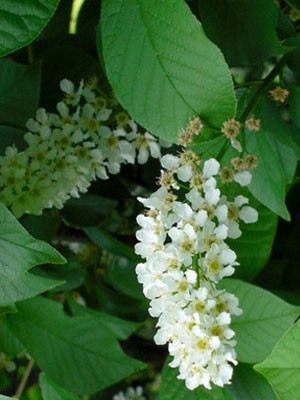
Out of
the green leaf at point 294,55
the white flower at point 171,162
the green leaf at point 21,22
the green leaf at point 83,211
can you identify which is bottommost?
the green leaf at point 83,211

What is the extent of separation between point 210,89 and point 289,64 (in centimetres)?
17

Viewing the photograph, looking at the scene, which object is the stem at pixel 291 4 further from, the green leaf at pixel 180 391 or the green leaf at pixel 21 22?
the green leaf at pixel 180 391

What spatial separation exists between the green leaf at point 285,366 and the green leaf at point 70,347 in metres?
0.36

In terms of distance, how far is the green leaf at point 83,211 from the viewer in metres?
1.09

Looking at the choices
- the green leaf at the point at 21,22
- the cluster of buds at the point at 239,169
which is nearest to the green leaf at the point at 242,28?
the cluster of buds at the point at 239,169

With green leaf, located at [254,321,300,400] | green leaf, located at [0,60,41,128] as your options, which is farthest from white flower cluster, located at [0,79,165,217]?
green leaf, located at [254,321,300,400]

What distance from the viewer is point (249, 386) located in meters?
1.00

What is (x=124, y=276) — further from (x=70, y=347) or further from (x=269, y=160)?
(x=269, y=160)

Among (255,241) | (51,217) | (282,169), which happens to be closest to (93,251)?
(51,217)

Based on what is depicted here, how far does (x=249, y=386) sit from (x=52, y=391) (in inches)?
9.6

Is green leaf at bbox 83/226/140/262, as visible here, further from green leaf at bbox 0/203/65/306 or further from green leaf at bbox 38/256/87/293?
green leaf at bbox 0/203/65/306

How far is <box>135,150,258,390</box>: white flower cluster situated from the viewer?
74 centimetres

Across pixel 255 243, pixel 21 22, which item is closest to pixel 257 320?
pixel 255 243

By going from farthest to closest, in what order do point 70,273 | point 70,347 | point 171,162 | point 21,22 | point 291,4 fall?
1. point 70,273
2. point 70,347
3. point 291,4
4. point 171,162
5. point 21,22
